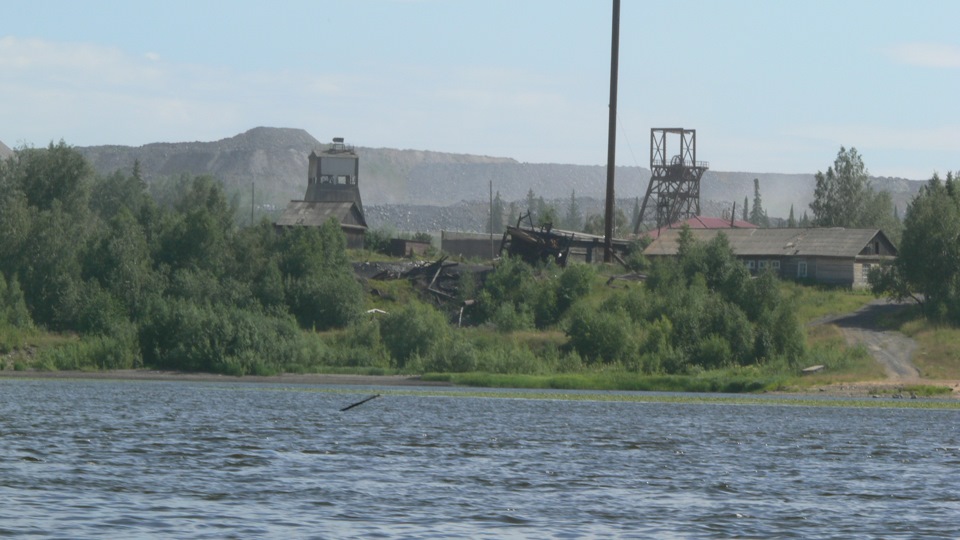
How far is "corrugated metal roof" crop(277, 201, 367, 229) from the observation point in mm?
112375

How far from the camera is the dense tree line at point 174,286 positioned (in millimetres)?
78125

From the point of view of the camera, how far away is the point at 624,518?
27.2 m

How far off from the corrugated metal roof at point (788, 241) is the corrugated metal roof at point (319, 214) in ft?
79.3

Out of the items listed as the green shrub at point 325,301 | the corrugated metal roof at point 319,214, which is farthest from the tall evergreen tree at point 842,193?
the green shrub at point 325,301

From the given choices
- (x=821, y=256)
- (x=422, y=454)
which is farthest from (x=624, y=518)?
(x=821, y=256)

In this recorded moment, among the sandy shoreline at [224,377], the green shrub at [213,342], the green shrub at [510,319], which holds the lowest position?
the sandy shoreline at [224,377]

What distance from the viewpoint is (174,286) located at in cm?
8638

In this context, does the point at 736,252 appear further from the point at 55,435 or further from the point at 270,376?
the point at 55,435

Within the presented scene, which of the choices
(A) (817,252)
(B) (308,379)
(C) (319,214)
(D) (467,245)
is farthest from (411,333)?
(D) (467,245)

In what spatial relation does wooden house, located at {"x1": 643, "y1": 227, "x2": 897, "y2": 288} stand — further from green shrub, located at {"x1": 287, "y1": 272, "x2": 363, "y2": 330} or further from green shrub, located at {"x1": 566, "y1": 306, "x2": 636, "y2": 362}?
green shrub, located at {"x1": 287, "y1": 272, "x2": 363, "y2": 330}

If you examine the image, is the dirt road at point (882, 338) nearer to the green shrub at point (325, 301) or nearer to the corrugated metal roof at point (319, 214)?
the green shrub at point (325, 301)

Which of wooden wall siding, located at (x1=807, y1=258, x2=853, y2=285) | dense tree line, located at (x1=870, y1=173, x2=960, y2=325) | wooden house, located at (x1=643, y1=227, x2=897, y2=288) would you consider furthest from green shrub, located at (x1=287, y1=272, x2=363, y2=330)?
wooden wall siding, located at (x1=807, y1=258, x2=853, y2=285)

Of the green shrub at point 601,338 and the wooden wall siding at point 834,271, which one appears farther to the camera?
the wooden wall siding at point 834,271

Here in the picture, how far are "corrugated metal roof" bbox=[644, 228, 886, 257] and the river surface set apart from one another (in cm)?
4088
